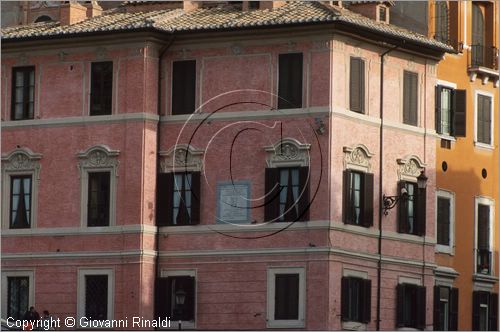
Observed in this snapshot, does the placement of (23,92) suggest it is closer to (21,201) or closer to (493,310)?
(21,201)

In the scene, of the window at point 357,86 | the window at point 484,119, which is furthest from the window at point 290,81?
the window at point 484,119

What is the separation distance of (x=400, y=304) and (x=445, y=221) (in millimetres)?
4591

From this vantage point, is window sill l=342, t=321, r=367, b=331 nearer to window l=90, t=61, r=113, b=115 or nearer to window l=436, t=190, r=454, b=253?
window l=436, t=190, r=454, b=253

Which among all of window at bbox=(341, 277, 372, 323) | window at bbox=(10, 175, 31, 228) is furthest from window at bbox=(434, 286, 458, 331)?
window at bbox=(10, 175, 31, 228)

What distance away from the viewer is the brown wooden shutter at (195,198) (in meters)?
64.9

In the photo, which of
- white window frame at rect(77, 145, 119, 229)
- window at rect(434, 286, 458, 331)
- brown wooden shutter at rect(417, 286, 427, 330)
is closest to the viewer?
white window frame at rect(77, 145, 119, 229)

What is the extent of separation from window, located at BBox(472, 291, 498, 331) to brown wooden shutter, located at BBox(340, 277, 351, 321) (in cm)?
751

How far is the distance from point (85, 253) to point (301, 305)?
7392mm

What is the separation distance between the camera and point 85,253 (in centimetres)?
6544

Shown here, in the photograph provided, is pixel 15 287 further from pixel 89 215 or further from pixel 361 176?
pixel 361 176

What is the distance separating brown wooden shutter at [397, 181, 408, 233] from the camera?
6625cm

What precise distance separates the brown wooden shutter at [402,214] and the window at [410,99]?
2137 mm

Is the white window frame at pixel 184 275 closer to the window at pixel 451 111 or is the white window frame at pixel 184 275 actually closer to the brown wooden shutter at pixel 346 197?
the brown wooden shutter at pixel 346 197

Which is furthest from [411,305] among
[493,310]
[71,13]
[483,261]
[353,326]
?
[71,13]
